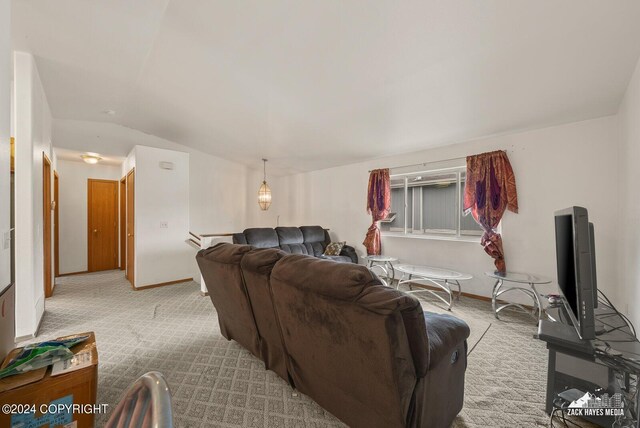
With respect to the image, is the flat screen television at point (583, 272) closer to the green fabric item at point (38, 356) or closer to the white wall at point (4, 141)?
the green fabric item at point (38, 356)

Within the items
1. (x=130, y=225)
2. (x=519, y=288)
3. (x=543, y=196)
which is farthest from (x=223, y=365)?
(x=543, y=196)

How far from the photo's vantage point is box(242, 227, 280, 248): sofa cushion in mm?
4375

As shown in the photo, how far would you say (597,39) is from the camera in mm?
1870

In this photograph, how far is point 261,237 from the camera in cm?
451

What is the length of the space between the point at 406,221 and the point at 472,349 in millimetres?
2697

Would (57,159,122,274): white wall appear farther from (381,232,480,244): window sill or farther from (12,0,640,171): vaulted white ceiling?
(381,232,480,244): window sill

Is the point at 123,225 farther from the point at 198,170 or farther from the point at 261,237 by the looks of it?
the point at 261,237

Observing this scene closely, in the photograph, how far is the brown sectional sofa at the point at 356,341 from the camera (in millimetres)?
1142

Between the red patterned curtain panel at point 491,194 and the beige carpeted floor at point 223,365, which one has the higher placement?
the red patterned curtain panel at point 491,194

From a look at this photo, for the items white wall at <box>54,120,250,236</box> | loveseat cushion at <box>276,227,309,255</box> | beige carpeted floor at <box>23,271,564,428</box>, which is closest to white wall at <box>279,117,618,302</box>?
beige carpeted floor at <box>23,271,564,428</box>

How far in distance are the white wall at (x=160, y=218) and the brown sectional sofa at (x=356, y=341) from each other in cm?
352

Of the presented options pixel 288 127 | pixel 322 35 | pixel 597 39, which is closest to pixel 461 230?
pixel 597 39

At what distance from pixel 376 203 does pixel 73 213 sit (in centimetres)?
618

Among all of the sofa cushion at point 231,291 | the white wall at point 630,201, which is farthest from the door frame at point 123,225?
the white wall at point 630,201
